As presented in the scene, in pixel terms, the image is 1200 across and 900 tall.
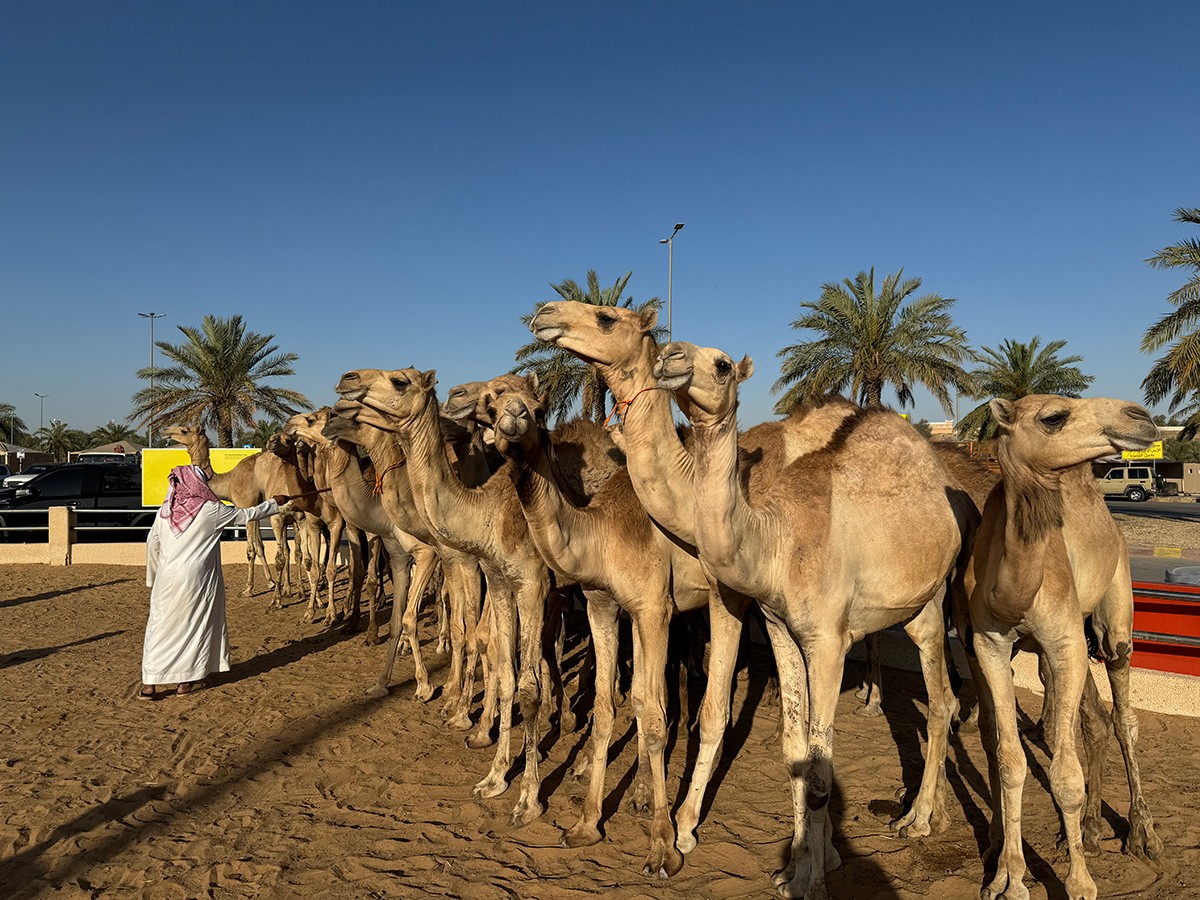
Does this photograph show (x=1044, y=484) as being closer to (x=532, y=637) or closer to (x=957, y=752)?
(x=532, y=637)

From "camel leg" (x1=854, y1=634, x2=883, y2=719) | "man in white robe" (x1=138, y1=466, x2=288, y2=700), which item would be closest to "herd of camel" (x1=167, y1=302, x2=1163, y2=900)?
"camel leg" (x1=854, y1=634, x2=883, y2=719)

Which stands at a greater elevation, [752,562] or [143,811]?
[752,562]

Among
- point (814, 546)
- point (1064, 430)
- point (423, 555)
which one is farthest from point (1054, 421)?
point (423, 555)

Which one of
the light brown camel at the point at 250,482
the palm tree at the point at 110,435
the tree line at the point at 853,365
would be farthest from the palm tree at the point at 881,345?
the palm tree at the point at 110,435

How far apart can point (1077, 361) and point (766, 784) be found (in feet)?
90.8

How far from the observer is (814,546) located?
427 centimetres

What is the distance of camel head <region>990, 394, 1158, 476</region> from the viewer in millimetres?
3436

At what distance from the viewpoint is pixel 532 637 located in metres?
5.71

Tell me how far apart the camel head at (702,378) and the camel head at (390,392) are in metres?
2.53

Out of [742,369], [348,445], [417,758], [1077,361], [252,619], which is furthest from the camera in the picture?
[1077,361]

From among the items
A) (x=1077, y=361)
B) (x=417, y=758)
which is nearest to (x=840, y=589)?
(x=417, y=758)

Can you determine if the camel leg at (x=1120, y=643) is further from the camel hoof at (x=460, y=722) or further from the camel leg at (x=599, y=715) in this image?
the camel hoof at (x=460, y=722)

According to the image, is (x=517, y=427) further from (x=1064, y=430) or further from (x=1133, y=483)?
(x=1133, y=483)

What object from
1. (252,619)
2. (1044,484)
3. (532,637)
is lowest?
(252,619)
